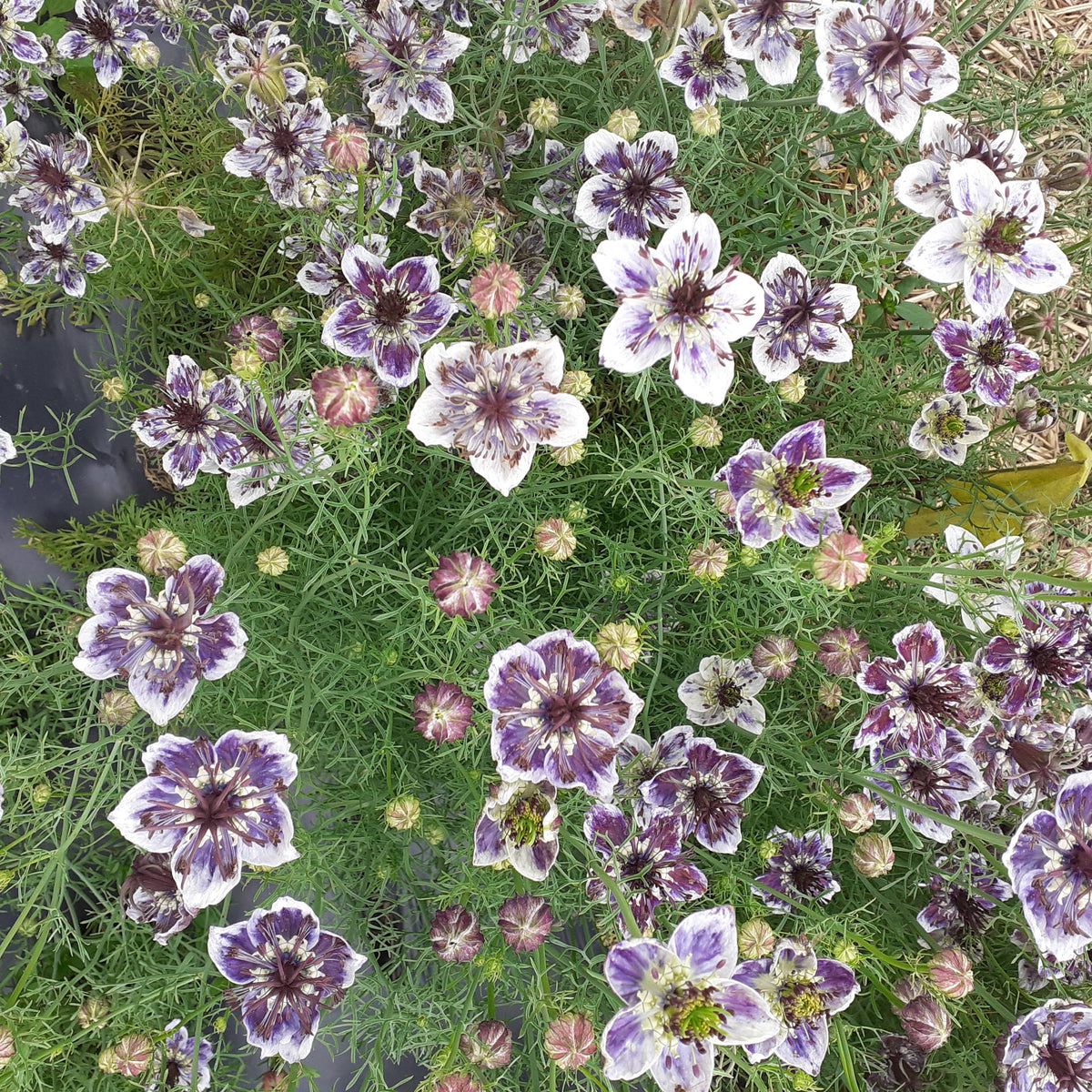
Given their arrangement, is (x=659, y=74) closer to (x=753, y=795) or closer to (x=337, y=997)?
(x=753, y=795)

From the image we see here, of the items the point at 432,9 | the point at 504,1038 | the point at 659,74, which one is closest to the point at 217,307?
the point at 432,9

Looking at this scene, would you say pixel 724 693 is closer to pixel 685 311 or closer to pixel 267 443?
pixel 685 311

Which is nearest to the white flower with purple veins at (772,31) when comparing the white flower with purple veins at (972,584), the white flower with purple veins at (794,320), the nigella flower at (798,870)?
the white flower with purple veins at (794,320)

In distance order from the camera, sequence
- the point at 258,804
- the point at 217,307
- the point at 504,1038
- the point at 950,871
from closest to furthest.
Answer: the point at 258,804 → the point at 504,1038 → the point at 950,871 → the point at 217,307

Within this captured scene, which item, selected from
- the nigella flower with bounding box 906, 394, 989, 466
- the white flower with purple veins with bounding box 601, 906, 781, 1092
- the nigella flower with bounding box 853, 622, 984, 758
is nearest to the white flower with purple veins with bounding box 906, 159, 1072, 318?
the nigella flower with bounding box 906, 394, 989, 466

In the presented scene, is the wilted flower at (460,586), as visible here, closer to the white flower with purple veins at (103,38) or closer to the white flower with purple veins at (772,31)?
the white flower with purple veins at (772,31)

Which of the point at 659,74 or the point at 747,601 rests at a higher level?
the point at 659,74

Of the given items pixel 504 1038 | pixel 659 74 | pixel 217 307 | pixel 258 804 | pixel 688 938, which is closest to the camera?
pixel 688 938
